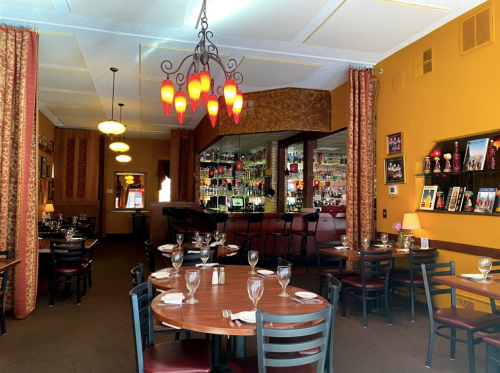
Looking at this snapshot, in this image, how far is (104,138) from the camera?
13000mm

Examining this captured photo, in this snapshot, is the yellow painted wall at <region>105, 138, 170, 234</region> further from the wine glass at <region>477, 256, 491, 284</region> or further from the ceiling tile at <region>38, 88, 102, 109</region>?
the wine glass at <region>477, 256, 491, 284</region>

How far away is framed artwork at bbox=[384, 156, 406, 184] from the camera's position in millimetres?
5598

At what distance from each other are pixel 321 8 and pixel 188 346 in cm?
390

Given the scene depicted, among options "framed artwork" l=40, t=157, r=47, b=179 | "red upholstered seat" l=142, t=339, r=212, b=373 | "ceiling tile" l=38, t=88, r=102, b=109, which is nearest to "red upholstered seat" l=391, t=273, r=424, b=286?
"red upholstered seat" l=142, t=339, r=212, b=373

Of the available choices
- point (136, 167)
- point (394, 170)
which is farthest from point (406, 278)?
point (136, 167)

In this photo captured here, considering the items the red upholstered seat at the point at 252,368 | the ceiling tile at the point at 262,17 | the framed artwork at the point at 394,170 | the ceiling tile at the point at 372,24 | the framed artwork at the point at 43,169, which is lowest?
the red upholstered seat at the point at 252,368

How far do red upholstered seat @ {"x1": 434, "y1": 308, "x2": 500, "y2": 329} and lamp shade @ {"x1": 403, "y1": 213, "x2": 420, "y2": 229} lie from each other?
1785 millimetres

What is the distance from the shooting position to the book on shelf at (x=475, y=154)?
449 centimetres

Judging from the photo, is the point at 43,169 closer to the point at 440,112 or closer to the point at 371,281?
the point at 371,281

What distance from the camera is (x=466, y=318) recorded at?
320 cm

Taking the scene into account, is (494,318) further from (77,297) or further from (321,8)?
(77,297)

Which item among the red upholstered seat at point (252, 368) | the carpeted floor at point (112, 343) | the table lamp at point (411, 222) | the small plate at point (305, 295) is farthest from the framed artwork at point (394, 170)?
the red upholstered seat at point (252, 368)

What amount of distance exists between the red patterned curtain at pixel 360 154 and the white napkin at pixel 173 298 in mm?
4129

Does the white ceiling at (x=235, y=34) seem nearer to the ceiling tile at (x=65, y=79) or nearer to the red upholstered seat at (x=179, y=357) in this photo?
the ceiling tile at (x=65, y=79)
